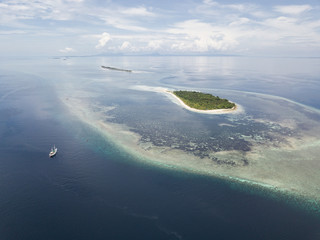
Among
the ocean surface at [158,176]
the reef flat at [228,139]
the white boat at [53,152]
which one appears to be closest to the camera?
the ocean surface at [158,176]

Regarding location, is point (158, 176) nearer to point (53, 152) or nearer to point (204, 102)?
point (53, 152)

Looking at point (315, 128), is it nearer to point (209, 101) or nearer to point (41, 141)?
point (209, 101)

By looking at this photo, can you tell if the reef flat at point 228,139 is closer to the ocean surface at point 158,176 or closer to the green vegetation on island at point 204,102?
the ocean surface at point 158,176

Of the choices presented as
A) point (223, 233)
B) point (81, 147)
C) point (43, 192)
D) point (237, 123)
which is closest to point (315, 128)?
point (237, 123)

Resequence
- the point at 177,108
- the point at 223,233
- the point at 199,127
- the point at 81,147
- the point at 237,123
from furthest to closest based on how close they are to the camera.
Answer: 1. the point at 177,108
2. the point at 237,123
3. the point at 199,127
4. the point at 81,147
5. the point at 223,233

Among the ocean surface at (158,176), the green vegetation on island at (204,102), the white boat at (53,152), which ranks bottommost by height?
the ocean surface at (158,176)

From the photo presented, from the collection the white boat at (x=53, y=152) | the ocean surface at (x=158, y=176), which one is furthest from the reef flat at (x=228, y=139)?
the white boat at (x=53, y=152)

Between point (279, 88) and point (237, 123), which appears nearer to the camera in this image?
point (237, 123)

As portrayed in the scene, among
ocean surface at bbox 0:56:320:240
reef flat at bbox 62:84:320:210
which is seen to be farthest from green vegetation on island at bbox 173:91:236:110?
ocean surface at bbox 0:56:320:240

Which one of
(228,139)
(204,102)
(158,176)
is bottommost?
(158,176)

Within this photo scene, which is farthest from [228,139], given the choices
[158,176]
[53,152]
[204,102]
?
[53,152]

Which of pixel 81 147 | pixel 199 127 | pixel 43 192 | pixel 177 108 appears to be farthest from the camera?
pixel 177 108
